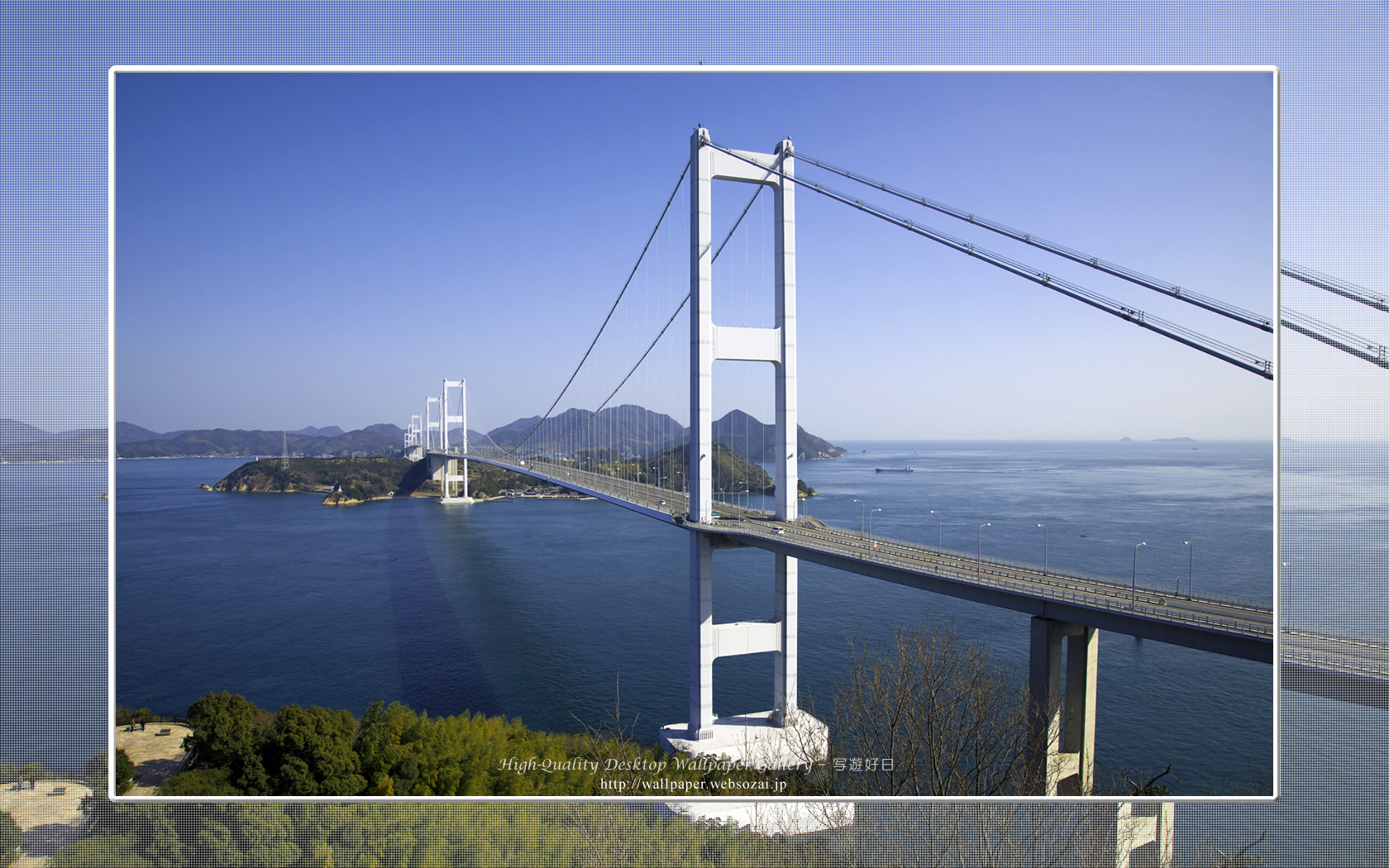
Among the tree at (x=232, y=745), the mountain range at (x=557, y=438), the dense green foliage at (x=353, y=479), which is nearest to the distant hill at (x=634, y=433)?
the mountain range at (x=557, y=438)

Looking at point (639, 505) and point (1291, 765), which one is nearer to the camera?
point (1291, 765)

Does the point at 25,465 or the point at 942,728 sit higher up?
the point at 25,465

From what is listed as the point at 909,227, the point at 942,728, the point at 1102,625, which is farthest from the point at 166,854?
the point at 909,227

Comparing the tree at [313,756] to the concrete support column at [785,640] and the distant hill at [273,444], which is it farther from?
the distant hill at [273,444]

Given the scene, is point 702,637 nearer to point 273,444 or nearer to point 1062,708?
point 1062,708

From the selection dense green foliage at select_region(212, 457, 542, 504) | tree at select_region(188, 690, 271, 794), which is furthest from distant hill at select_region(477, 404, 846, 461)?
tree at select_region(188, 690, 271, 794)

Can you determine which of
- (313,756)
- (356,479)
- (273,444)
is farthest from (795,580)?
(356,479)

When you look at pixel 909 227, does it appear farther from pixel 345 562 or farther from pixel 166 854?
pixel 345 562
